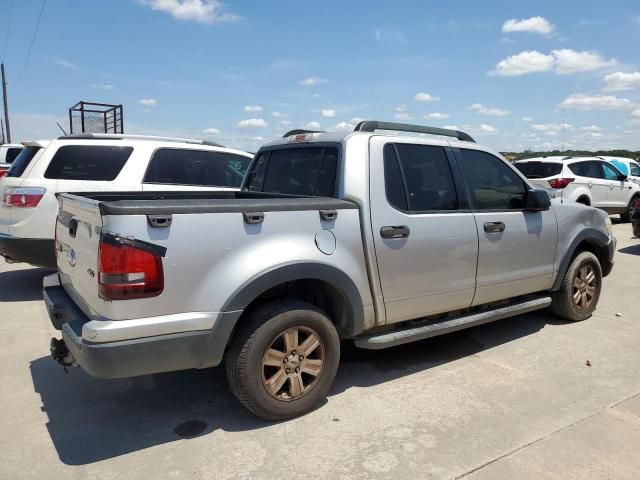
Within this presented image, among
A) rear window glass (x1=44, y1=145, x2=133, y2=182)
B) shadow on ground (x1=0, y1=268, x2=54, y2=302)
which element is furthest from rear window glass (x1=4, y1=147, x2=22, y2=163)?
rear window glass (x1=44, y1=145, x2=133, y2=182)

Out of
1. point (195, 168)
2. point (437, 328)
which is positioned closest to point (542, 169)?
point (195, 168)

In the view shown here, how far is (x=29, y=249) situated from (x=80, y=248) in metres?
3.27

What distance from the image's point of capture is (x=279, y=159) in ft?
14.6

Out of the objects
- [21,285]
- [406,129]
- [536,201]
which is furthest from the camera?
[21,285]

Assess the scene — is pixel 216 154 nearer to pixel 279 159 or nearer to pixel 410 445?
pixel 279 159

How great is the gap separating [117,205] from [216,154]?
4744mm

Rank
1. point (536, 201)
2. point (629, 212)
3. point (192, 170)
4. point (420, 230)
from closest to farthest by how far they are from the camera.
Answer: point (420, 230) → point (536, 201) → point (192, 170) → point (629, 212)

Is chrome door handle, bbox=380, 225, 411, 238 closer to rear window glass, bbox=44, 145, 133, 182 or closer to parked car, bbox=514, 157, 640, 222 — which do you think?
rear window glass, bbox=44, 145, 133, 182

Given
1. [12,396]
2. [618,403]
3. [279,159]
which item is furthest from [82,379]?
[618,403]

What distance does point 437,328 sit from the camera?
12.9ft

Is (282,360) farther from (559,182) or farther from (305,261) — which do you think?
(559,182)

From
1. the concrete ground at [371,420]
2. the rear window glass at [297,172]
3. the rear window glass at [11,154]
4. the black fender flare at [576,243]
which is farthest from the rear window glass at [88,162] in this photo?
the rear window glass at [11,154]

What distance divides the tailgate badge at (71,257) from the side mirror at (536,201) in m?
3.66

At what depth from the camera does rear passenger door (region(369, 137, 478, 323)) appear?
3.62m
